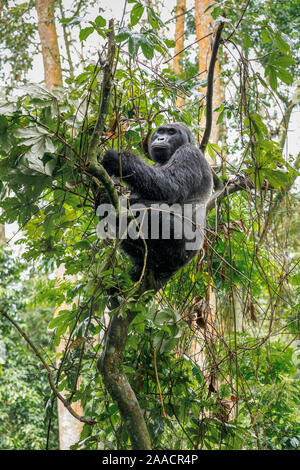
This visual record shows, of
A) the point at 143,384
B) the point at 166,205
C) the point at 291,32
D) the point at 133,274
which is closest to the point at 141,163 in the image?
the point at 166,205

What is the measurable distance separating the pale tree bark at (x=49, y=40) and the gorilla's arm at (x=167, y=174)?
742 cm

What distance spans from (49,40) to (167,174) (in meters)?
8.36

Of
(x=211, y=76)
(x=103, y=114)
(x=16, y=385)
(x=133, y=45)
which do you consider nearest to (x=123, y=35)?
(x=133, y=45)

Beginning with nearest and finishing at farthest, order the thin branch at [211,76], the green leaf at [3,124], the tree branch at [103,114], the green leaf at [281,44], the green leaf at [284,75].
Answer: the tree branch at [103,114], the green leaf at [3,124], the thin branch at [211,76], the green leaf at [281,44], the green leaf at [284,75]

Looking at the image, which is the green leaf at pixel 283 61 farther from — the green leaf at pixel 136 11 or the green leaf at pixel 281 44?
the green leaf at pixel 136 11

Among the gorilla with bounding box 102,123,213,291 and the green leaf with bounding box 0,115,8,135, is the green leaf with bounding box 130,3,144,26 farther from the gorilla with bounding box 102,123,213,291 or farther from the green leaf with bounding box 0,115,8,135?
the green leaf with bounding box 0,115,8,135

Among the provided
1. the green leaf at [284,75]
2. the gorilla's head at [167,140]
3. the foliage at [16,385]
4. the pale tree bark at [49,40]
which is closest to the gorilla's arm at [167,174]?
the gorilla's head at [167,140]

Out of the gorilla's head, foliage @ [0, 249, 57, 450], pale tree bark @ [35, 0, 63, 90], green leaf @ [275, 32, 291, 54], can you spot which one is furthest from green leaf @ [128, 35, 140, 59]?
pale tree bark @ [35, 0, 63, 90]

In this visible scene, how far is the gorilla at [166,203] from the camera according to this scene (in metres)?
2.95

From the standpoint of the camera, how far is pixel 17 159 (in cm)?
229

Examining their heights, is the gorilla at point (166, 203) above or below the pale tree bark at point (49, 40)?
below

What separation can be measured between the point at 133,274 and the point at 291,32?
8.48m
